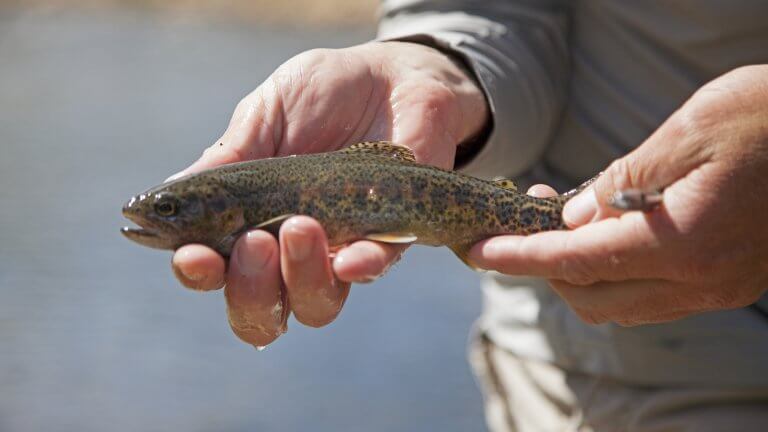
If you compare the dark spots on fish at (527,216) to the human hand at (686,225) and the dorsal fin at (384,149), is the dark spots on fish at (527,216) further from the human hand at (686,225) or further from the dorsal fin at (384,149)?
the dorsal fin at (384,149)

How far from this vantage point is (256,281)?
→ 13.1 ft

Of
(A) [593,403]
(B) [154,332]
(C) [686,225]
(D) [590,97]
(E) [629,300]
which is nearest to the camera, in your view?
(C) [686,225]

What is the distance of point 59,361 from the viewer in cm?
1066

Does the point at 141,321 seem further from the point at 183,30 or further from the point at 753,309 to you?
the point at 183,30

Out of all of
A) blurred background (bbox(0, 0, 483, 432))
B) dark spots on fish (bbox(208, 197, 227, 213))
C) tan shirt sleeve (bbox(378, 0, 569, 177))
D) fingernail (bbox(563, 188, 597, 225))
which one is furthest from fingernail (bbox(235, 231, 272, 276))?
blurred background (bbox(0, 0, 483, 432))

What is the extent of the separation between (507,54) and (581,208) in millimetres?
1485

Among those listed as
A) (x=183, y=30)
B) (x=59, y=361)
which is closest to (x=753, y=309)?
(x=59, y=361)

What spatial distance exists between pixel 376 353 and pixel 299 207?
20.6ft

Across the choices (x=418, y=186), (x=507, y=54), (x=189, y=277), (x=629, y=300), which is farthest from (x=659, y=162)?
(x=189, y=277)

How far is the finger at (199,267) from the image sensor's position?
392 centimetres

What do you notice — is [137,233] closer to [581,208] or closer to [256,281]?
[256,281]

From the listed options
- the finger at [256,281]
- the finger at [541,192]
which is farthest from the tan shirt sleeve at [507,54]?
the finger at [256,281]

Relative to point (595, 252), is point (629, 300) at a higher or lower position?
lower

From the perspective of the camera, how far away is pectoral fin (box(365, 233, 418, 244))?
13.7ft
